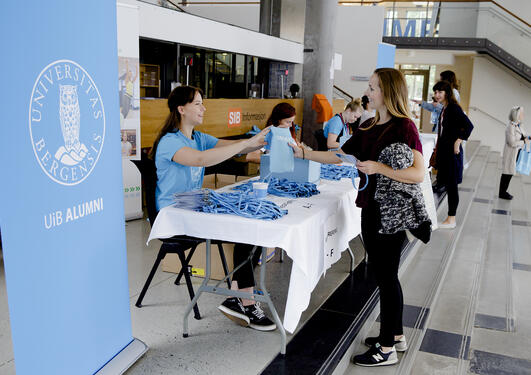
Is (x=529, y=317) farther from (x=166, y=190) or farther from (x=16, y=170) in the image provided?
(x=16, y=170)

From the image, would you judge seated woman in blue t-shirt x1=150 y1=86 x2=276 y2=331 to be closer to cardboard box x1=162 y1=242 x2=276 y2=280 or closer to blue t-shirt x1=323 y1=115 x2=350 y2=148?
cardboard box x1=162 y1=242 x2=276 y2=280

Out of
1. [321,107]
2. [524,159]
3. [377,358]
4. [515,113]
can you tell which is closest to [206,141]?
[377,358]

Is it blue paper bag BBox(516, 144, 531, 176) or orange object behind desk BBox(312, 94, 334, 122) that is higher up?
orange object behind desk BBox(312, 94, 334, 122)

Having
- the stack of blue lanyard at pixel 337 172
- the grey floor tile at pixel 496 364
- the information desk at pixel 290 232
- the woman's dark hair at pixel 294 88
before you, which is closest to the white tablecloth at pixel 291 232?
the information desk at pixel 290 232

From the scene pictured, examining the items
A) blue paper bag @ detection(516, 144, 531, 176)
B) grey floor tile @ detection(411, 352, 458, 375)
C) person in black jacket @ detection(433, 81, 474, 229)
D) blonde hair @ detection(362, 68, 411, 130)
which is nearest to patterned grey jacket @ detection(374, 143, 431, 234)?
blonde hair @ detection(362, 68, 411, 130)

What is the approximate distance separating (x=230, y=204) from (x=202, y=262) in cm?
129

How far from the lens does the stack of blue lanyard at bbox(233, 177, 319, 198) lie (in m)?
3.01

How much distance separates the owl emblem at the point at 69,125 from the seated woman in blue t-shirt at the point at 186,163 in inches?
33.6

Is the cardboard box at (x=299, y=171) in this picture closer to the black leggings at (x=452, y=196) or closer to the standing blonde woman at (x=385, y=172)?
the standing blonde woman at (x=385, y=172)

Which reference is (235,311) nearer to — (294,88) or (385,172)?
(385,172)

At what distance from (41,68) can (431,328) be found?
3.00 metres

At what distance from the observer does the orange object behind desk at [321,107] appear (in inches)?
365

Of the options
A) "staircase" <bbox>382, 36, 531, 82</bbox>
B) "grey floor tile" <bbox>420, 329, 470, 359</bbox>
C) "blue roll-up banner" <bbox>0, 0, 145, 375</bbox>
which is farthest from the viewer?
"staircase" <bbox>382, 36, 531, 82</bbox>

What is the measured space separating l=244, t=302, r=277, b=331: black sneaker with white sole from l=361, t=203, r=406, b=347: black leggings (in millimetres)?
651
